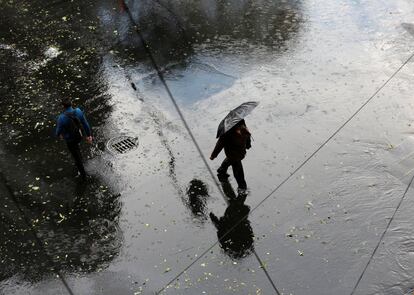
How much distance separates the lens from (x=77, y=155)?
9.30 m

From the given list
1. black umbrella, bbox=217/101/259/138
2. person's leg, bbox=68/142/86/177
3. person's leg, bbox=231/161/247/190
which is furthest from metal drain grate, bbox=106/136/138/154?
black umbrella, bbox=217/101/259/138

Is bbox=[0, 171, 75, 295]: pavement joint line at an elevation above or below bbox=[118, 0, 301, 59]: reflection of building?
above

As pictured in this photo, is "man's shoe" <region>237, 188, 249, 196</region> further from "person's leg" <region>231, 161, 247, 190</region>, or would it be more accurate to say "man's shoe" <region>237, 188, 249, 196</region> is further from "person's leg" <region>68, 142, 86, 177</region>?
"person's leg" <region>68, 142, 86, 177</region>

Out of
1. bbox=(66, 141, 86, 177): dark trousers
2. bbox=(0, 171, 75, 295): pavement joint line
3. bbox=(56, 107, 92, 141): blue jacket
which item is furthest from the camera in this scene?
bbox=(66, 141, 86, 177): dark trousers

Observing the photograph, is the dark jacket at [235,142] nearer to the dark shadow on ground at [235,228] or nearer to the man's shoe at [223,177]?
the man's shoe at [223,177]

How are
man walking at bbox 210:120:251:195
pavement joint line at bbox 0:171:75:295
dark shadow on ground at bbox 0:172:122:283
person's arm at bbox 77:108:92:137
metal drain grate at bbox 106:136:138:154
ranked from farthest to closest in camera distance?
metal drain grate at bbox 106:136:138:154, person's arm at bbox 77:108:92:137, man walking at bbox 210:120:251:195, dark shadow on ground at bbox 0:172:122:283, pavement joint line at bbox 0:171:75:295

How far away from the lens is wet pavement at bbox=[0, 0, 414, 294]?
7.64 metres

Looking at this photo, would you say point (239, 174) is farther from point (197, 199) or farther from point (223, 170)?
point (197, 199)

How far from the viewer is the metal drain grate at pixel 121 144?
10.2 m

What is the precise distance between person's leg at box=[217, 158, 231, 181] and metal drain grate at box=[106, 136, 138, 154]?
2042mm

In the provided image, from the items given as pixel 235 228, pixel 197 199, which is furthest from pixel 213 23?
pixel 235 228

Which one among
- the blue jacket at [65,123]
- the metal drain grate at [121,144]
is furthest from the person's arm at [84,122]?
the metal drain grate at [121,144]

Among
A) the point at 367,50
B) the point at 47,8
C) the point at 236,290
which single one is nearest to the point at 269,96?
the point at 367,50

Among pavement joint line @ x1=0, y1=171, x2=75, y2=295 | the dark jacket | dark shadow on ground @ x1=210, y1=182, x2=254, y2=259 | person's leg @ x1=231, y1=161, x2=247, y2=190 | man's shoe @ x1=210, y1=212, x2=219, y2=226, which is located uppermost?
the dark jacket
